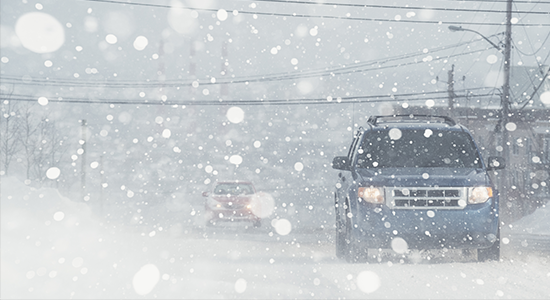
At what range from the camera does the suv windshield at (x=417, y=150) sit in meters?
9.06

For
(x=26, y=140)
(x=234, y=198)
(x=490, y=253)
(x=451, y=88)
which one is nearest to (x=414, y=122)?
Answer: (x=490, y=253)

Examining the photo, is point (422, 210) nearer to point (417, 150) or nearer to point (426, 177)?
point (426, 177)

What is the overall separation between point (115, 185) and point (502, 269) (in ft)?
359

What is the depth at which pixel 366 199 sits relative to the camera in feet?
26.9

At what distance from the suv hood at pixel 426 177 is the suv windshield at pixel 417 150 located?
446 millimetres

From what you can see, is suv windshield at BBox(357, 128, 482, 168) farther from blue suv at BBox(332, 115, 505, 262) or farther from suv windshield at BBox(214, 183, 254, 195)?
suv windshield at BBox(214, 183, 254, 195)

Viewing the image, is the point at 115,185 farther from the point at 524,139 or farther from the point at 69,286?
the point at 69,286

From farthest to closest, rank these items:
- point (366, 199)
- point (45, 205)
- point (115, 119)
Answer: point (115, 119) < point (45, 205) < point (366, 199)

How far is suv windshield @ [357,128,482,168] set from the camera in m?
9.06

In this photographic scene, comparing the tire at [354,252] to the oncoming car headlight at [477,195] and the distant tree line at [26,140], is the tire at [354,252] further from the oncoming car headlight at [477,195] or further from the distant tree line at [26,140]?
the distant tree line at [26,140]

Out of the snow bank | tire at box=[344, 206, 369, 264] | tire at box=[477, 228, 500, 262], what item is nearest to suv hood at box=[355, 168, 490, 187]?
tire at box=[344, 206, 369, 264]

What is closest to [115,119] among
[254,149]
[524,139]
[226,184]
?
[254,149]

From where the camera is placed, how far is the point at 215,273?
25.5 ft

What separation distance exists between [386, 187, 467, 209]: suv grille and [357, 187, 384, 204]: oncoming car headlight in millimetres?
101
